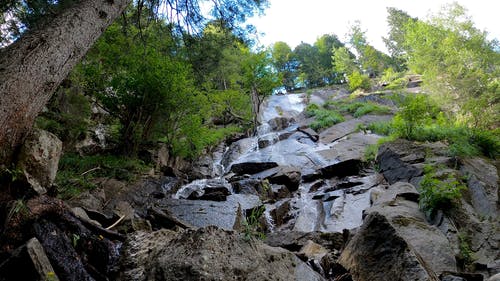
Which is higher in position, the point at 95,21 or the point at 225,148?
the point at 95,21

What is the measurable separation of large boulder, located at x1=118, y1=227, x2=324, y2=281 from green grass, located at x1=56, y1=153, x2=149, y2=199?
4.23m

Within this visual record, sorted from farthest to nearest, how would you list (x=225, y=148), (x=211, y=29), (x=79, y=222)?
(x=225, y=148), (x=211, y=29), (x=79, y=222)

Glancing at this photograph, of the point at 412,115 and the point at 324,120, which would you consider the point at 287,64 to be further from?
the point at 412,115

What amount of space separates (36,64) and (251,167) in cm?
953

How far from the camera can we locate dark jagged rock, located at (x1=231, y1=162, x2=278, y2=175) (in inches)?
463

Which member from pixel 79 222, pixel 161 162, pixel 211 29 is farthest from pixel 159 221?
pixel 161 162

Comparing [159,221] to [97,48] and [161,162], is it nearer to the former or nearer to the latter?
[161,162]

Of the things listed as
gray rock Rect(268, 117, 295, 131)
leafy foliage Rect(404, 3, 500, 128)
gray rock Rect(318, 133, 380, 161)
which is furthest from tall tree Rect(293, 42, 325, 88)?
gray rock Rect(318, 133, 380, 161)

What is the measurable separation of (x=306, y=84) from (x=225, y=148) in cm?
3257

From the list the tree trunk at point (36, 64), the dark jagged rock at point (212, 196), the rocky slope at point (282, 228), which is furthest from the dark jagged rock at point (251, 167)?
the tree trunk at point (36, 64)

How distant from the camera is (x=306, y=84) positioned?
47.6 metres

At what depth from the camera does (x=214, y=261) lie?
Answer: 2.06 metres

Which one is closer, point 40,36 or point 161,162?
point 40,36

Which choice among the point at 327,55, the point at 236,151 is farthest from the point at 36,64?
the point at 327,55
